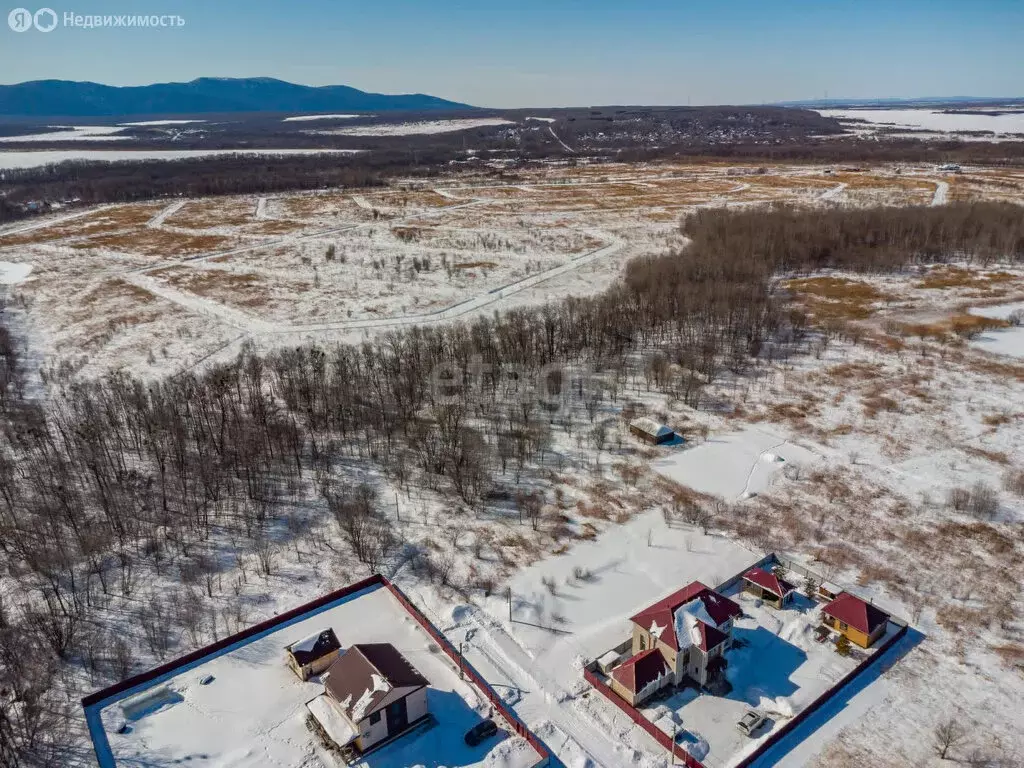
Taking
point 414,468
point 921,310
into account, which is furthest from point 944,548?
point 921,310

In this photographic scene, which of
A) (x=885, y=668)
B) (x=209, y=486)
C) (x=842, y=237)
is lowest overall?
(x=885, y=668)

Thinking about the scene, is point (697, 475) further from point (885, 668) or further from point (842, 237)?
point (842, 237)

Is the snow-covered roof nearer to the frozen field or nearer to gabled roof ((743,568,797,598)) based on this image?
gabled roof ((743,568,797,598))

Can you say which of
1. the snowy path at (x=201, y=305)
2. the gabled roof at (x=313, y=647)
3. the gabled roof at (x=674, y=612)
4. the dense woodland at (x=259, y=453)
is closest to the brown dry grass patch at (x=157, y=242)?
the snowy path at (x=201, y=305)

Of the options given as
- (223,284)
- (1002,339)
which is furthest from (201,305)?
(1002,339)

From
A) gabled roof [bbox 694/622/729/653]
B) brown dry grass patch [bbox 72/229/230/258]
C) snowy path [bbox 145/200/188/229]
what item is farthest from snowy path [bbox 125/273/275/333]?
gabled roof [bbox 694/622/729/653]
